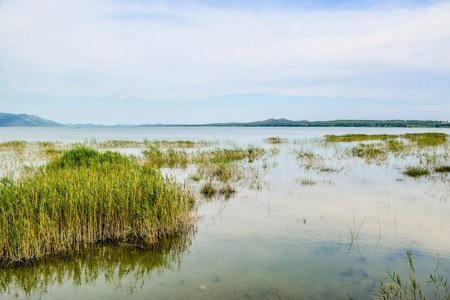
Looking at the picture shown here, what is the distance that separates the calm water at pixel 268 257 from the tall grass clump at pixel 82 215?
1.46 feet

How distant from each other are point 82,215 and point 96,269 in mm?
1454

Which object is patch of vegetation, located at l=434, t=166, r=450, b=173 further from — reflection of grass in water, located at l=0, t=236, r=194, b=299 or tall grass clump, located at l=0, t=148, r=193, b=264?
reflection of grass in water, located at l=0, t=236, r=194, b=299

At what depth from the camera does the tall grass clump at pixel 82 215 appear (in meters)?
6.59

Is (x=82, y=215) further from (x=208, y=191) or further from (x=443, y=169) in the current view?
(x=443, y=169)

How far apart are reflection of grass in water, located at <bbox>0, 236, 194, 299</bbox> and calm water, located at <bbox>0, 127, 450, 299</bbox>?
2 cm

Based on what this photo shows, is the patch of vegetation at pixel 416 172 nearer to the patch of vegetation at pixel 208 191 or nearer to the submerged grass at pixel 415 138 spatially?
the patch of vegetation at pixel 208 191

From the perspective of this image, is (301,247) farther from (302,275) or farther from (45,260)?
(45,260)

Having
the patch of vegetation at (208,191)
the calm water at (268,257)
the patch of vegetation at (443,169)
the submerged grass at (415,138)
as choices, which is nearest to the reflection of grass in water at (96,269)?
the calm water at (268,257)

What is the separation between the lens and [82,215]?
24.4 ft

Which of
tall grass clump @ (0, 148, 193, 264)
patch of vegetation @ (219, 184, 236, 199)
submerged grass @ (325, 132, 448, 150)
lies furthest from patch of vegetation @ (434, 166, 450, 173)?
submerged grass @ (325, 132, 448, 150)

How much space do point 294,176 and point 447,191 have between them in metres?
7.18

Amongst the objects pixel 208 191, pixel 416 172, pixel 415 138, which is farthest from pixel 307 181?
pixel 415 138

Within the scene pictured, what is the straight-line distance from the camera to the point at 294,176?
17.9m

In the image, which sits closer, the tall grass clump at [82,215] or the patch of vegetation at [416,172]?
the tall grass clump at [82,215]
